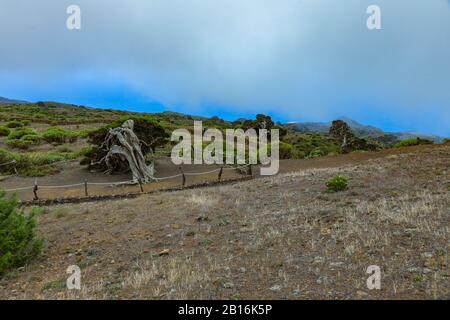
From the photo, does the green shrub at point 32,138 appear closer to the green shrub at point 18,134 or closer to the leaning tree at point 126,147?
the green shrub at point 18,134

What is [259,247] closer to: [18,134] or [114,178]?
[114,178]

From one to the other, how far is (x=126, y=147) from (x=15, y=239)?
14.8 metres

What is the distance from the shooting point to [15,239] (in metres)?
8.18

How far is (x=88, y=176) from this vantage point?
23062mm

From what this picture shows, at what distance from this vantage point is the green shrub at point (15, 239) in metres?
7.84

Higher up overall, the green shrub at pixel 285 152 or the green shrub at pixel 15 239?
the green shrub at pixel 285 152

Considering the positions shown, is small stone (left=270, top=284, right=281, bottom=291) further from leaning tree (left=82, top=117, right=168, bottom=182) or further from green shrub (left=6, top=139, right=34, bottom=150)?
green shrub (left=6, top=139, right=34, bottom=150)

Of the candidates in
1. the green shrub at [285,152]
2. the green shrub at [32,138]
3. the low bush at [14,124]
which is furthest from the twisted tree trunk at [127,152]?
the low bush at [14,124]

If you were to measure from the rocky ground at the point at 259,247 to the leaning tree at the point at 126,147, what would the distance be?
361 inches

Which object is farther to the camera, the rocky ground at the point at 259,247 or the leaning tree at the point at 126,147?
the leaning tree at the point at 126,147

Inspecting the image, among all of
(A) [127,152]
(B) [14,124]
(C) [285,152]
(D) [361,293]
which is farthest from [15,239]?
(B) [14,124]

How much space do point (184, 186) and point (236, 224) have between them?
9641mm
